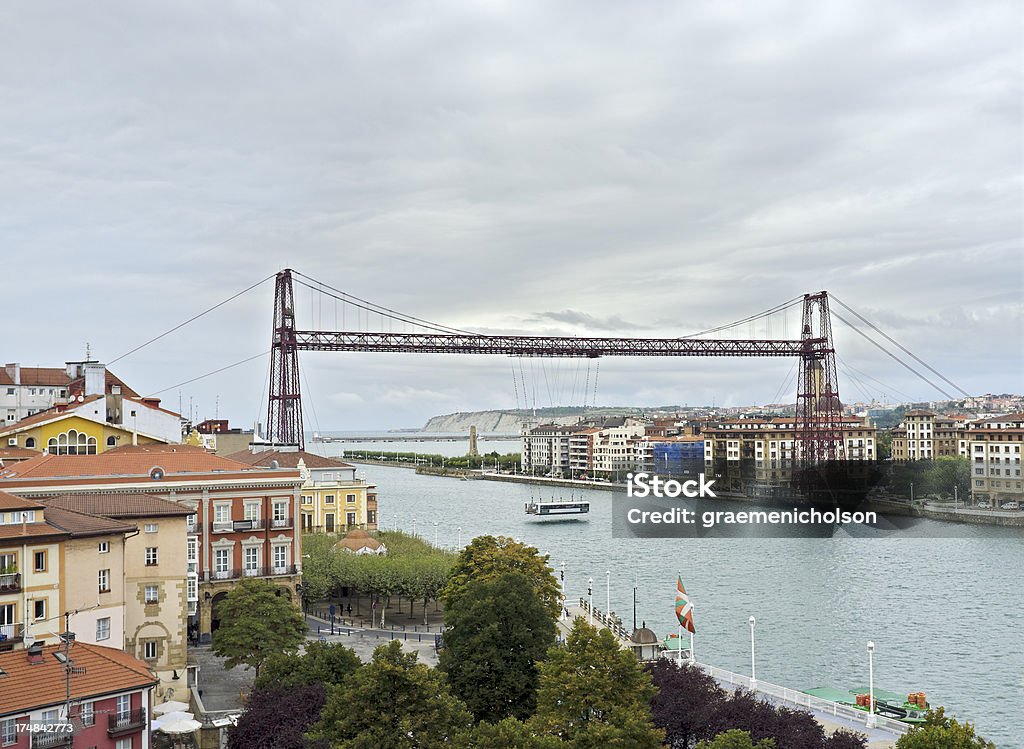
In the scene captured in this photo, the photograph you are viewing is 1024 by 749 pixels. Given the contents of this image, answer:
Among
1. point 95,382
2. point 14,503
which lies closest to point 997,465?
point 95,382

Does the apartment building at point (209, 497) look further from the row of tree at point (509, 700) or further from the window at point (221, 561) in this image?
the row of tree at point (509, 700)

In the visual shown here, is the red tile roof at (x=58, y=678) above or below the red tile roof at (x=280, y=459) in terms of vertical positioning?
below

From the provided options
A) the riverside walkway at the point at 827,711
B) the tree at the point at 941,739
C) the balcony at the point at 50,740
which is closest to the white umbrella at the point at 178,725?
the balcony at the point at 50,740

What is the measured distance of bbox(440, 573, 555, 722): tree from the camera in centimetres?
980

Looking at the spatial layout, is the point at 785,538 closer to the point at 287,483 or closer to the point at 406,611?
the point at 406,611

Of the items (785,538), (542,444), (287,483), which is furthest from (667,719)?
(542,444)

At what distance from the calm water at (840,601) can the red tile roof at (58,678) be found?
29.8 ft

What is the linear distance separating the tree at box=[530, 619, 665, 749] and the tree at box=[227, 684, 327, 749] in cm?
196

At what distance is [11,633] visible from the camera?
9273 mm

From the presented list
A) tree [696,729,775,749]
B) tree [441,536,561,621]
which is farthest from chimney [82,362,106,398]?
tree [696,729,775,749]

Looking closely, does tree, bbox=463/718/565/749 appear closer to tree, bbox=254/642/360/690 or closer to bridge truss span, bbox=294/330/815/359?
tree, bbox=254/642/360/690

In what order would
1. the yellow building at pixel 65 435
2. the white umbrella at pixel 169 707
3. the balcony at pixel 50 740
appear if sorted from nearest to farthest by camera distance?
the balcony at pixel 50 740 → the white umbrella at pixel 169 707 → the yellow building at pixel 65 435

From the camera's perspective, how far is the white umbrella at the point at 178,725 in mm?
9258

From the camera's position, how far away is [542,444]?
75.8 m
